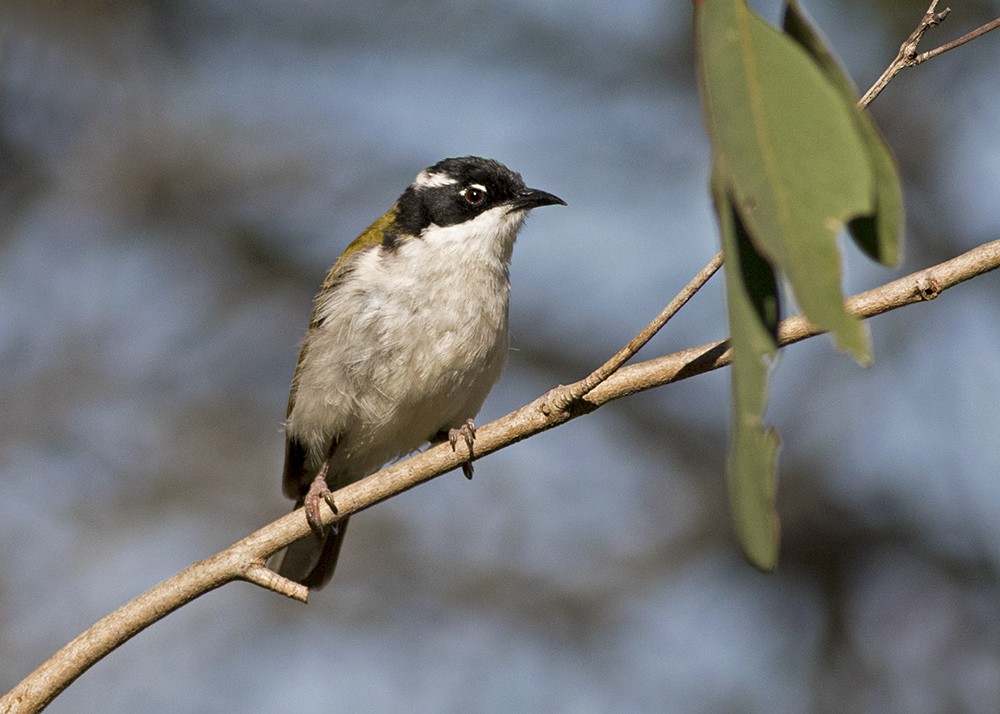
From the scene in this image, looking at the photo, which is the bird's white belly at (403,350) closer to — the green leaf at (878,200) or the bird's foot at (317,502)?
the bird's foot at (317,502)

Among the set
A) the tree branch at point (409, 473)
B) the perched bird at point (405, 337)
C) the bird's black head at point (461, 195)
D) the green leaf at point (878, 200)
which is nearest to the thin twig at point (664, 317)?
the tree branch at point (409, 473)

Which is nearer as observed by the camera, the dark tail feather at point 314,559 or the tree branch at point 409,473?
the tree branch at point 409,473

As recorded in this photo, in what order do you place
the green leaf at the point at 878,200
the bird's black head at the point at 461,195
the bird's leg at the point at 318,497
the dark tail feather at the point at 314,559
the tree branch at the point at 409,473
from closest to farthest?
the green leaf at the point at 878,200
the tree branch at the point at 409,473
the bird's leg at the point at 318,497
the dark tail feather at the point at 314,559
the bird's black head at the point at 461,195

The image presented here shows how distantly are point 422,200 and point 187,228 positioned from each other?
17.5 ft

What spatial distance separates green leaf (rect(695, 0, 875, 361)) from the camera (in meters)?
1.90

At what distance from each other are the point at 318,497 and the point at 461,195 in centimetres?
183

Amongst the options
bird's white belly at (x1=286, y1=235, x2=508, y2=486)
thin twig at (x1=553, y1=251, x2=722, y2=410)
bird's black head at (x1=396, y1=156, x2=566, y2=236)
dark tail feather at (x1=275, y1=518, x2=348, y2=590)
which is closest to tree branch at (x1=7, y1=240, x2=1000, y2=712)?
thin twig at (x1=553, y1=251, x2=722, y2=410)

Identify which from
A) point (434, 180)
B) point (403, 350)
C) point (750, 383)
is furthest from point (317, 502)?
point (750, 383)

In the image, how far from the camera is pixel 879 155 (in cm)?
211

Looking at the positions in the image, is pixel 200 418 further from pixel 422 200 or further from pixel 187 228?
pixel 422 200

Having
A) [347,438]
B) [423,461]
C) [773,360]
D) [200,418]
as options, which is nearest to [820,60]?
[773,360]

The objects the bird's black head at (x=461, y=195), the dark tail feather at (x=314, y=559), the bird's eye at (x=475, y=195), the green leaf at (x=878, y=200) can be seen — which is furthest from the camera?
the bird's eye at (x=475, y=195)

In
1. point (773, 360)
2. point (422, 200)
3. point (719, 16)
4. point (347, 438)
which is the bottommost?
point (773, 360)

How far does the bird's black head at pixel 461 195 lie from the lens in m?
5.99
